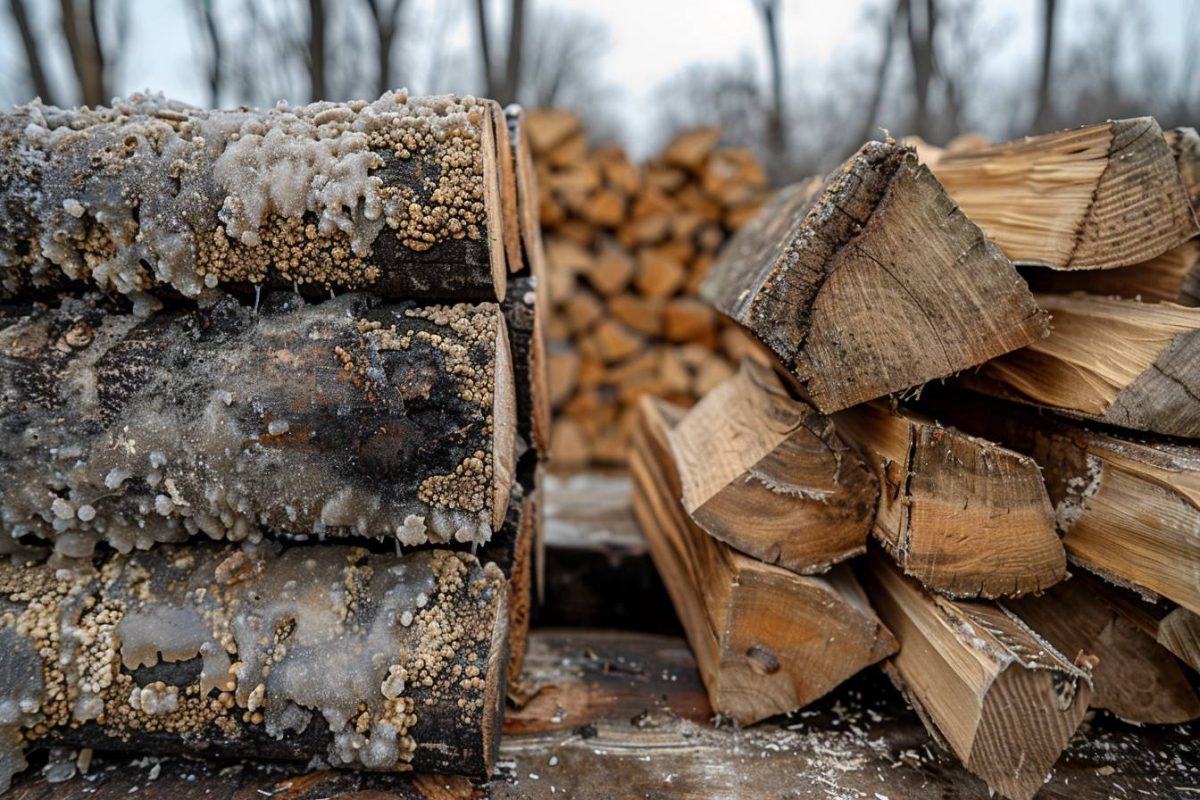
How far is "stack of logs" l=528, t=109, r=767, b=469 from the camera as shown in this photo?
4242 mm

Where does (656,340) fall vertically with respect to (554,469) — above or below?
above

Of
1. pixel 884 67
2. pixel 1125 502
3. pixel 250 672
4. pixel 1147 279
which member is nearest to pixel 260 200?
pixel 250 672

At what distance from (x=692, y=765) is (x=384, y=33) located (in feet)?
18.3

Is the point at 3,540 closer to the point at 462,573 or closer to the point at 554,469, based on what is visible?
the point at 462,573

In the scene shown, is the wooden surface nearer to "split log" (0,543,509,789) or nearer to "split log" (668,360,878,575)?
"split log" (0,543,509,789)

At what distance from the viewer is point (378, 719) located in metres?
1.27

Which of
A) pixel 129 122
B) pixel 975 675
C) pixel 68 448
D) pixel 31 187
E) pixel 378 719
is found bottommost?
pixel 378 719

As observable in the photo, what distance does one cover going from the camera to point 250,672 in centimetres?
127

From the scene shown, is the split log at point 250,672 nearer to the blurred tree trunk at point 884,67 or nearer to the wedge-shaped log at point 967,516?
the wedge-shaped log at point 967,516

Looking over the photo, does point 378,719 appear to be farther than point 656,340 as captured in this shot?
No

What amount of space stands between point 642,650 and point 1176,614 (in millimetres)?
1125

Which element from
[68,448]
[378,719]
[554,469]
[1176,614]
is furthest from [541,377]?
[554,469]

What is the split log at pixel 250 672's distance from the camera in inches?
49.9

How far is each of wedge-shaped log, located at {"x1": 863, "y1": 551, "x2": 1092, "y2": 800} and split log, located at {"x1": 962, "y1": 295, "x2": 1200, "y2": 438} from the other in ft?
1.44
